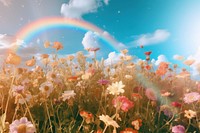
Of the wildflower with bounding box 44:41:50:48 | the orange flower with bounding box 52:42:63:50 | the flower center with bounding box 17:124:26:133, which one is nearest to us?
the flower center with bounding box 17:124:26:133

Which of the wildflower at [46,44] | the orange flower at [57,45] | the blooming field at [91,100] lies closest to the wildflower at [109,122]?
the blooming field at [91,100]

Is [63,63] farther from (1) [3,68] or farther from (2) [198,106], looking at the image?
(2) [198,106]

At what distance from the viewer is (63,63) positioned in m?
3.98

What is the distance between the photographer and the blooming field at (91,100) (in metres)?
1.74

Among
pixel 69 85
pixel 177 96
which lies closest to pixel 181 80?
pixel 177 96

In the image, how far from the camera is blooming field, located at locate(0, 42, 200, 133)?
1.74 meters

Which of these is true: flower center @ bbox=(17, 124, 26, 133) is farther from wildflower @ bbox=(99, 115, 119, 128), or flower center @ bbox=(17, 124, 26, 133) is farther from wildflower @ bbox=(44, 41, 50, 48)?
wildflower @ bbox=(44, 41, 50, 48)

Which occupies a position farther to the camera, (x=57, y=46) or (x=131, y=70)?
(x=131, y=70)

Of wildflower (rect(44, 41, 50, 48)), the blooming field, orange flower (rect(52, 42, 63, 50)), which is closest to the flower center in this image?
the blooming field

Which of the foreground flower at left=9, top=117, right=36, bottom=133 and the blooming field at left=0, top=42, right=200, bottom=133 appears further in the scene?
the blooming field at left=0, top=42, right=200, bottom=133

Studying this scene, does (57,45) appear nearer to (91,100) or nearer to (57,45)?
(57,45)

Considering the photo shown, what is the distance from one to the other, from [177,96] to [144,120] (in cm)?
153

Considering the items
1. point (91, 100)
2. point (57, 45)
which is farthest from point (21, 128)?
point (57, 45)

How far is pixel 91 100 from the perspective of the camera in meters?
2.46
